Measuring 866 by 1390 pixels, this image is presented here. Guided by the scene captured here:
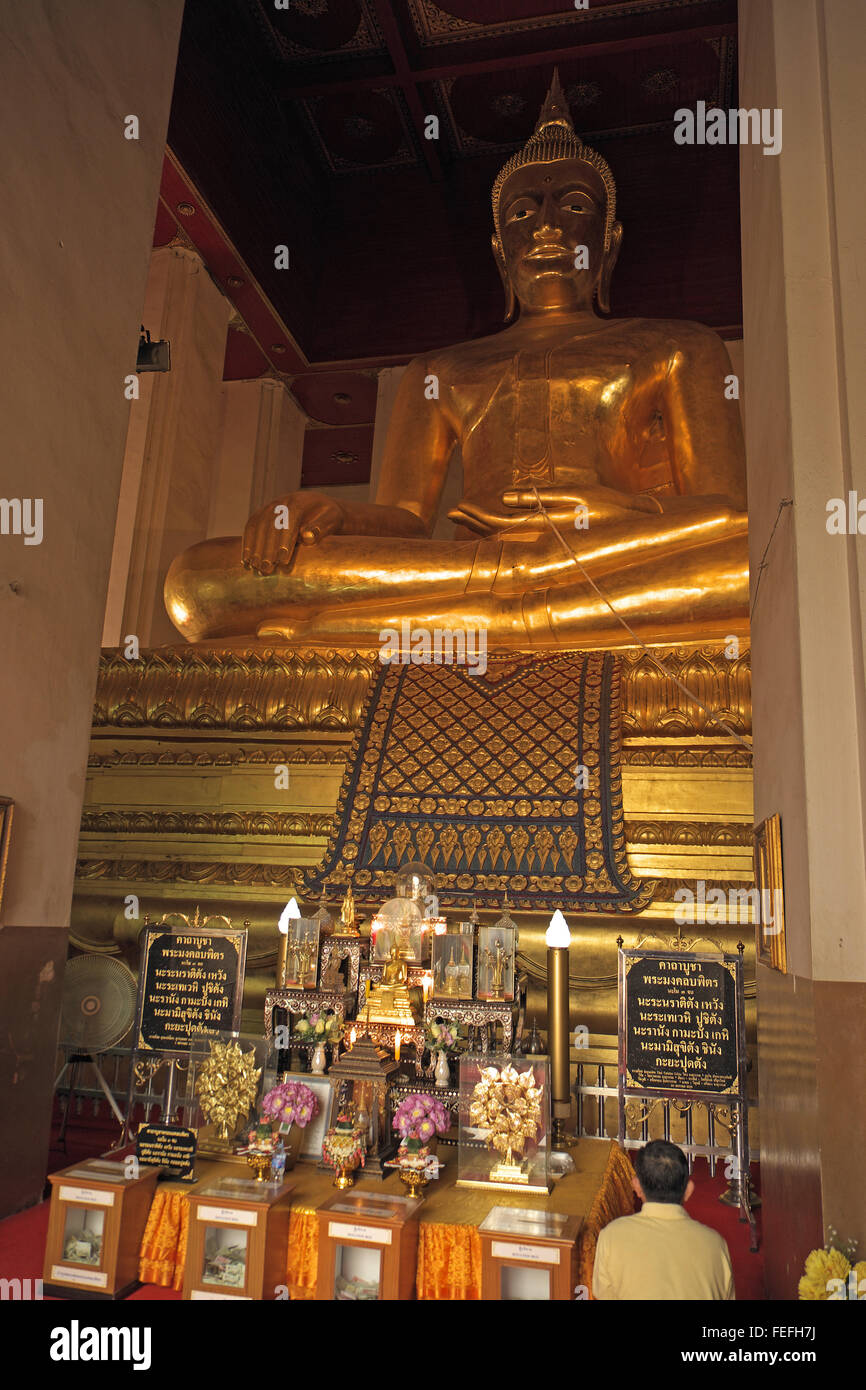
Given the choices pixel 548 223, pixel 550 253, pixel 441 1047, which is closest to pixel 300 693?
pixel 441 1047

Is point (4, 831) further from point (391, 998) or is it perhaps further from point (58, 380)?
point (58, 380)

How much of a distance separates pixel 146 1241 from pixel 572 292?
5312 mm

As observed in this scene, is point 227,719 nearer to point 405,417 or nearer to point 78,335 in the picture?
point 78,335

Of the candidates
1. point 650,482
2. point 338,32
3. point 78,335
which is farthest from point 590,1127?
point 338,32

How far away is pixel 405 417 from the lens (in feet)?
19.4

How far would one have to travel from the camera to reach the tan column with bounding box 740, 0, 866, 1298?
1765 millimetres

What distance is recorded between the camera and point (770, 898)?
2248 millimetres

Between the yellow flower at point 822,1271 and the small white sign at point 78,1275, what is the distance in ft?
4.38

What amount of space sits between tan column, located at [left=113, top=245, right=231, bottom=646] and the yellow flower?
5.22 meters

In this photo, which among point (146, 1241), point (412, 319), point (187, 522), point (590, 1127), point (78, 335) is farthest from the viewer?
point (412, 319)

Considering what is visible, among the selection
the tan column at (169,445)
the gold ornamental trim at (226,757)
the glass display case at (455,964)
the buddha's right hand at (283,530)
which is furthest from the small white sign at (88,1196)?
the tan column at (169,445)

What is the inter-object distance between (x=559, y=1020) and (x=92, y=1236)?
1155mm

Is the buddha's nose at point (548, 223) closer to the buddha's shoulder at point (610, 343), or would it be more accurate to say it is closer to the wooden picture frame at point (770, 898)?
the buddha's shoulder at point (610, 343)
